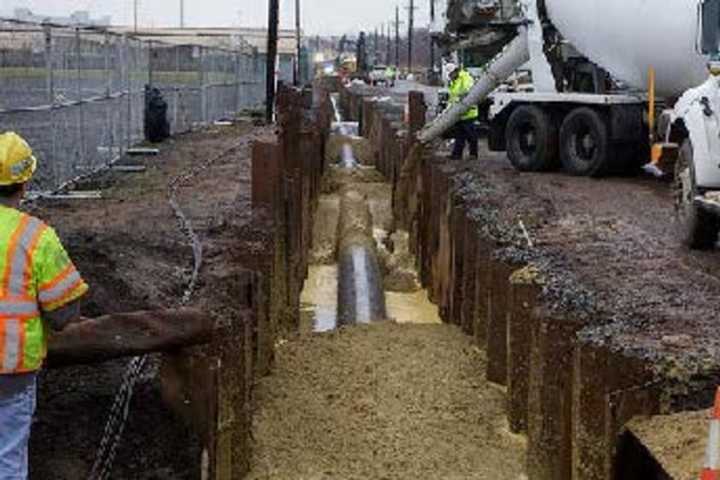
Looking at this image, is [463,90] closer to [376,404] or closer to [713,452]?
[376,404]

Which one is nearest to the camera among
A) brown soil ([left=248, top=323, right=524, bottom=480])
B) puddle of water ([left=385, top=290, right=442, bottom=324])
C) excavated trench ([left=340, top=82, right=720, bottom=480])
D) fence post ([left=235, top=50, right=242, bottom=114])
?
excavated trench ([left=340, top=82, right=720, bottom=480])

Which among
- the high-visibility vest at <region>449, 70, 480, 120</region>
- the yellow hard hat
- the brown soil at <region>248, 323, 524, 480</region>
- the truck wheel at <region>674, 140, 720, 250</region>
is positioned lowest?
the brown soil at <region>248, 323, 524, 480</region>

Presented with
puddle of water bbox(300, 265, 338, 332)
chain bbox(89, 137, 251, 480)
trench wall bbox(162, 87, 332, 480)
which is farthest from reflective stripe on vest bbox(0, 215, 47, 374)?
puddle of water bbox(300, 265, 338, 332)

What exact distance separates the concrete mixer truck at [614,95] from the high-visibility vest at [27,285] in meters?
7.47

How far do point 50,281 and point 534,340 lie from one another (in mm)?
3709

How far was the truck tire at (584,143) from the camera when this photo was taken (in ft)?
57.7

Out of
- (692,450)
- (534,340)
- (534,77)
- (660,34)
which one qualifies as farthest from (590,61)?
(692,450)

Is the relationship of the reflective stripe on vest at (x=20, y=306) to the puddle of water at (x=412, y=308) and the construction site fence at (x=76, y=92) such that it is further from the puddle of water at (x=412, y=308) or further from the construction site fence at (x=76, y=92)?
the puddle of water at (x=412, y=308)

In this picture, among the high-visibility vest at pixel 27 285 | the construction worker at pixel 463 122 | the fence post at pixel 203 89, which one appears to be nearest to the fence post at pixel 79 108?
the construction worker at pixel 463 122

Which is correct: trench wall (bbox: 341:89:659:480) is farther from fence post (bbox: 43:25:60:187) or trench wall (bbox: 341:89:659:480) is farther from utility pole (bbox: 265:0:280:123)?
utility pole (bbox: 265:0:280:123)

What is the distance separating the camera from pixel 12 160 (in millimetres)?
4340

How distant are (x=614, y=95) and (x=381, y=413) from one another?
10.6 m

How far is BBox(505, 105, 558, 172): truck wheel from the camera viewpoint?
18812mm

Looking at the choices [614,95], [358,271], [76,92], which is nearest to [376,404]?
[358,271]
